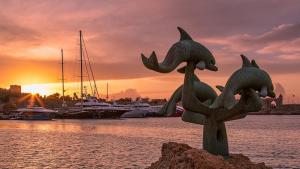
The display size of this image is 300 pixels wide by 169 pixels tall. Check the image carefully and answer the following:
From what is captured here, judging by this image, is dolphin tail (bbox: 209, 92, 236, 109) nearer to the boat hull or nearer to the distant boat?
the boat hull

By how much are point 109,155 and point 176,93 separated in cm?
1797

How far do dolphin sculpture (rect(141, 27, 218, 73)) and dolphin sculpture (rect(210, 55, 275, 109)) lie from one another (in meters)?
0.96

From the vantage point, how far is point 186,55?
18188mm

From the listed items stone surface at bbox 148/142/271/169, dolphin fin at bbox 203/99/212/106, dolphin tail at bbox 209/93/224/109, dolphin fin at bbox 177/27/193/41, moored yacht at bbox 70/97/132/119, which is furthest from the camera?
moored yacht at bbox 70/97/132/119

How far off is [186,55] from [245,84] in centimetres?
244

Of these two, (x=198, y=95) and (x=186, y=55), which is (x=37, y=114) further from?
(x=186, y=55)

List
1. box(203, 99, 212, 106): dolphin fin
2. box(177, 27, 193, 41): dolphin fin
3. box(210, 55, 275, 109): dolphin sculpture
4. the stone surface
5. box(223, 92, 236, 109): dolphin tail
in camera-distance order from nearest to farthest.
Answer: the stone surface
box(223, 92, 236, 109): dolphin tail
box(210, 55, 275, 109): dolphin sculpture
box(177, 27, 193, 41): dolphin fin
box(203, 99, 212, 106): dolphin fin

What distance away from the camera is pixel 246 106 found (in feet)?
61.3

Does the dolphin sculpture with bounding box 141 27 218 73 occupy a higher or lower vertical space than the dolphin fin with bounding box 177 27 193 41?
lower

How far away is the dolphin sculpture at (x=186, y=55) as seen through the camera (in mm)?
18109

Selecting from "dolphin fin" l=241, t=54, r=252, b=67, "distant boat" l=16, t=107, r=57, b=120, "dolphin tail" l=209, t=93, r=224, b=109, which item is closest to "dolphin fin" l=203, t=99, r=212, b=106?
"dolphin tail" l=209, t=93, r=224, b=109

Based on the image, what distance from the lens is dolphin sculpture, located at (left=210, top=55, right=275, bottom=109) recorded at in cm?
1806

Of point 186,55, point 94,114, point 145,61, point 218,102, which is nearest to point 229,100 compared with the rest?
point 218,102

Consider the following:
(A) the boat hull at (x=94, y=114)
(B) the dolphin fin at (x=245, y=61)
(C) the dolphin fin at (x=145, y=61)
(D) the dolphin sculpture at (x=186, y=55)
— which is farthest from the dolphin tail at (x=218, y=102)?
(A) the boat hull at (x=94, y=114)
